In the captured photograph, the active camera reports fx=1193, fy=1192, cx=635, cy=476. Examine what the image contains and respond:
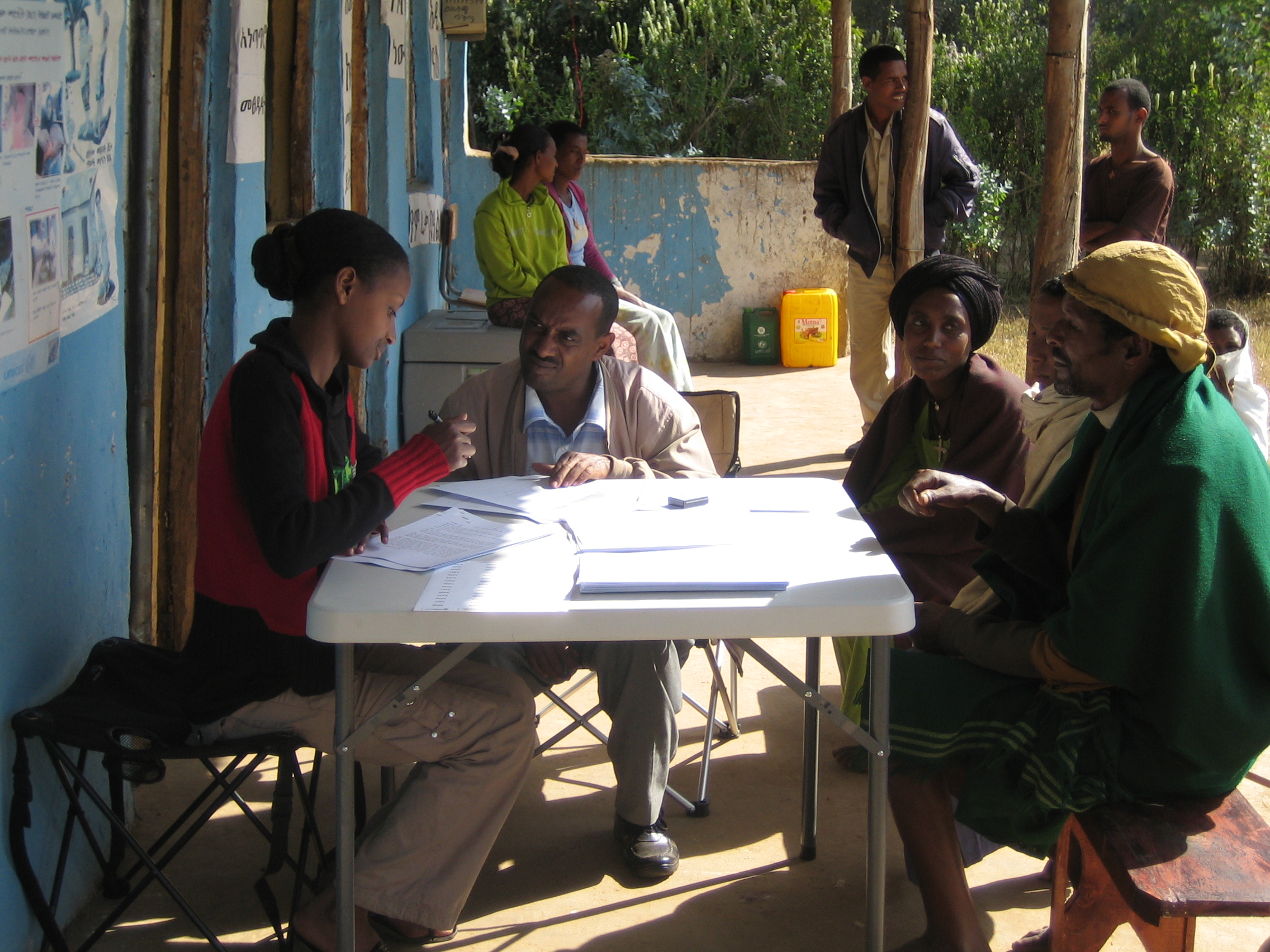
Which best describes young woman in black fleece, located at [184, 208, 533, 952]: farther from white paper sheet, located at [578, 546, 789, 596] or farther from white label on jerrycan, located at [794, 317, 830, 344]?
white label on jerrycan, located at [794, 317, 830, 344]

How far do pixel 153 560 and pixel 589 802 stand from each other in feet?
4.33

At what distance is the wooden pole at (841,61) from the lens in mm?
8414

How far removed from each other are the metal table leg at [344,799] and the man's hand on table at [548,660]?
69 centimetres

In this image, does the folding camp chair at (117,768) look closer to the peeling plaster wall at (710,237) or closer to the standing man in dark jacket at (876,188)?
the standing man in dark jacket at (876,188)

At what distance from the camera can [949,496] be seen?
2.44 m

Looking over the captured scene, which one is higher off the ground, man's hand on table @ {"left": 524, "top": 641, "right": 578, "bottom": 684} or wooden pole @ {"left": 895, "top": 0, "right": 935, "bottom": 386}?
wooden pole @ {"left": 895, "top": 0, "right": 935, "bottom": 386}

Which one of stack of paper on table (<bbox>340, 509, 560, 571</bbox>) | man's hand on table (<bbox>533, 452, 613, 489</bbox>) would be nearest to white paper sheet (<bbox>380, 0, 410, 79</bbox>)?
man's hand on table (<bbox>533, 452, 613, 489</bbox>)

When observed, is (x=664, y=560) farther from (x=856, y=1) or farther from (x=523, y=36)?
(x=856, y=1)

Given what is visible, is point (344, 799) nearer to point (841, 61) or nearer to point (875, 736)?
point (875, 736)

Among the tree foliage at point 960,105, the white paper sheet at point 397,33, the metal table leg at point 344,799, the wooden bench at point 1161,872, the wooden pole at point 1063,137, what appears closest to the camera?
the wooden bench at point 1161,872

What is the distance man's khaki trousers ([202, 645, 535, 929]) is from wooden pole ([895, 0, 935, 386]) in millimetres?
3947

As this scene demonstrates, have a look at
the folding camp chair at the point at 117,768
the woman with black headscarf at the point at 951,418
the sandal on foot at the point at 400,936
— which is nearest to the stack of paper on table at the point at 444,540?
the folding camp chair at the point at 117,768

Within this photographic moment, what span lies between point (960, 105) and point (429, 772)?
12.7 metres

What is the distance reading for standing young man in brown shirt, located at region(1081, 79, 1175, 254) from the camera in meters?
6.06
